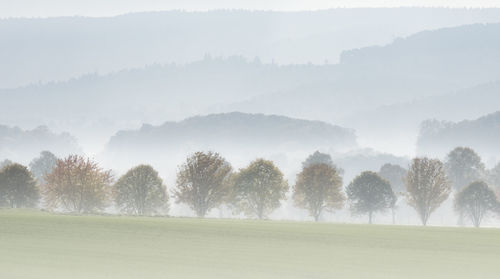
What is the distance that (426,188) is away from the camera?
541ft

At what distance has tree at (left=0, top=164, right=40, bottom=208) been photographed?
14412 cm

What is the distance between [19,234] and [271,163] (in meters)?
100

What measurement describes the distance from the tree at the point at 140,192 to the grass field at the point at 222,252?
83.5m

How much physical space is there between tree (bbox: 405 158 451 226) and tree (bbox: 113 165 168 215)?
58.2 metres

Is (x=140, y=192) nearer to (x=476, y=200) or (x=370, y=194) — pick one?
(x=370, y=194)

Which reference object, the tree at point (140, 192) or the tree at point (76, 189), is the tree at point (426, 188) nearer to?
Result: the tree at point (140, 192)

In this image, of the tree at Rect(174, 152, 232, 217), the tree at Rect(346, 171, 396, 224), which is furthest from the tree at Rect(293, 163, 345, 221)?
the tree at Rect(174, 152, 232, 217)

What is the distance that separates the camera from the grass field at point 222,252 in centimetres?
3481

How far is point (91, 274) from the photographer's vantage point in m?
32.1

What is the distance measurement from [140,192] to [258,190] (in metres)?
27.5

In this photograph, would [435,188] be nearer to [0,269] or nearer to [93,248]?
[93,248]

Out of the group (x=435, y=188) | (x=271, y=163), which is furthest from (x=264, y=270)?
(x=435, y=188)

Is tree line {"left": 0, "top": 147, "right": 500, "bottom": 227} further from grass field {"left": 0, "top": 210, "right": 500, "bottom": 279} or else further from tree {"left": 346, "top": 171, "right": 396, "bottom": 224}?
grass field {"left": 0, "top": 210, "right": 500, "bottom": 279}

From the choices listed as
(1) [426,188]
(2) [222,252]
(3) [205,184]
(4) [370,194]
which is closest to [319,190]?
(4) [370,194]
